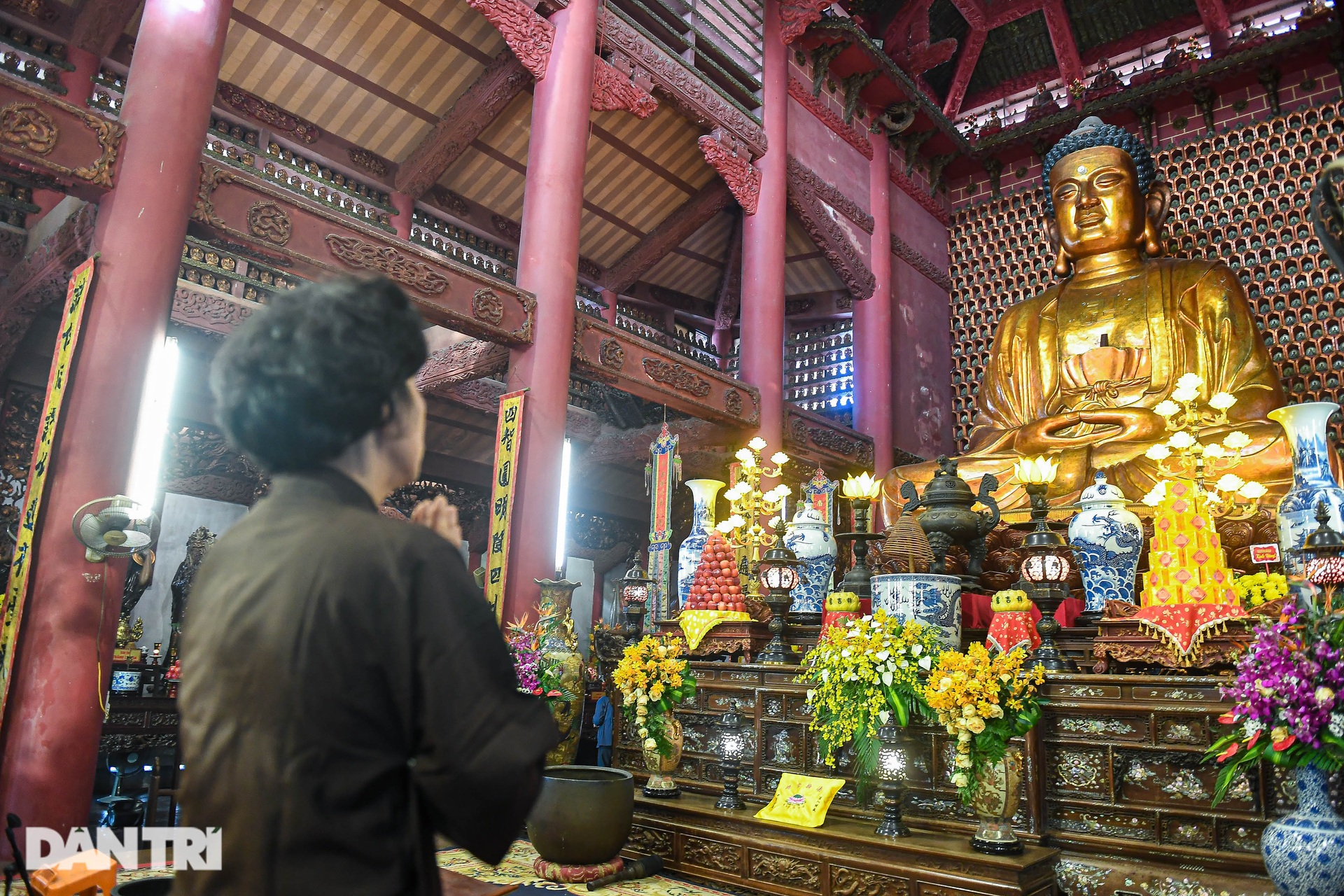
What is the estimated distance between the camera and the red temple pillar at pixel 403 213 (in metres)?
7.69

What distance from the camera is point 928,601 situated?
364cm

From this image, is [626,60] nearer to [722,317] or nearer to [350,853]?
[722,317]

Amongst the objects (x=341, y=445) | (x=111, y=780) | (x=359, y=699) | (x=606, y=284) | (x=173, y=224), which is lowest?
(x=111, y=780)

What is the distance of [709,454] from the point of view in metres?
8.41

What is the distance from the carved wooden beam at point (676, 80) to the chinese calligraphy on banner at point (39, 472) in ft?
14.0

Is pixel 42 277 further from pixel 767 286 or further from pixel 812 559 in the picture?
pixel 767 286

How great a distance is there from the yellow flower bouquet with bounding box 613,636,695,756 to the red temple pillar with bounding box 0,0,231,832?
2.16m

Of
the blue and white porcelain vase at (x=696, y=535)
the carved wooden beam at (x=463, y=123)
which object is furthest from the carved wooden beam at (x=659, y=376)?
the carved wooden beam at (x=463, y=123)

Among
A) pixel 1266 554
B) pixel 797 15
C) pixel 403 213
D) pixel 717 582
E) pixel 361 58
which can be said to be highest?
pixel 797 15

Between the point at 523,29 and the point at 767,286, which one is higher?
the point at 523,29

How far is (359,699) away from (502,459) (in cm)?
482

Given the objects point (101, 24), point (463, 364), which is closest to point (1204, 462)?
point (463, 364)

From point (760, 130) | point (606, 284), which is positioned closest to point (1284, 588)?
point (760, 130)

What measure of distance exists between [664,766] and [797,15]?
725 centimetres
